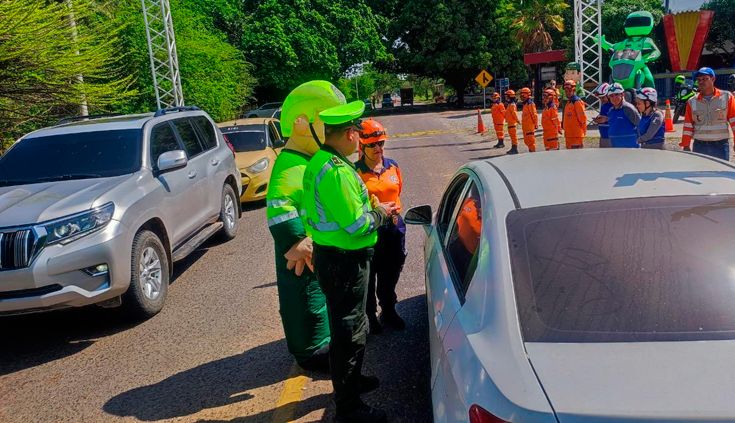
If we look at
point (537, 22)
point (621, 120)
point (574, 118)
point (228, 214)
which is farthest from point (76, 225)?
point (537, 22)

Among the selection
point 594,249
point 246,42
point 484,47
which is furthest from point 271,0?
point 594,249

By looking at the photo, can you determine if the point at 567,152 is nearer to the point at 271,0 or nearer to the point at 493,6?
the point at 271,0

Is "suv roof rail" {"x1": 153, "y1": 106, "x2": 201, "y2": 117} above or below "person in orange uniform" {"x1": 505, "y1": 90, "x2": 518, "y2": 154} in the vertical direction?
above

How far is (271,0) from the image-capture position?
3609 cm

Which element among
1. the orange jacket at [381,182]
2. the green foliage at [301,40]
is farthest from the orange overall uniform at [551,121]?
the green foliage at [301,40]

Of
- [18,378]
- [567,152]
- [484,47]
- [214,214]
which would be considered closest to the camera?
[567,152]

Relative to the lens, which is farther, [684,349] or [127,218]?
[127,218]

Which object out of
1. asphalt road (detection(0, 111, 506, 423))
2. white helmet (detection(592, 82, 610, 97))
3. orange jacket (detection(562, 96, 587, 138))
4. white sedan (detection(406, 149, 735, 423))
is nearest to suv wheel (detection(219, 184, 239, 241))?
asphalt road (detection(0, 111, 506, 423))

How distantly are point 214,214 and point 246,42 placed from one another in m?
30.0

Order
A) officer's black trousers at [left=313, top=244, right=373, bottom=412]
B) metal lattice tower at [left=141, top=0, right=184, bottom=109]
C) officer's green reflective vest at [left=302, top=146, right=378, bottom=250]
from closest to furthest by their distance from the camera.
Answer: officer's green reflective vest at [left=302, top=146, right=378, bottom=250], officer's black trousers at [left=313, top=244, right=373, bottom=412], metal lattice tower at [left=141, top=0, right=184, bottom=109]

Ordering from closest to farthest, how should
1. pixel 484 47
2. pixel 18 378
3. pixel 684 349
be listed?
pixel 684 349 → pixel 18 378 → pixel 484 47

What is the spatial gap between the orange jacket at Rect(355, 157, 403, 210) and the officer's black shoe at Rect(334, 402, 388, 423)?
162 cm

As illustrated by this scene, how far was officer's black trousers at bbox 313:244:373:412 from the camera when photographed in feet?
9.97

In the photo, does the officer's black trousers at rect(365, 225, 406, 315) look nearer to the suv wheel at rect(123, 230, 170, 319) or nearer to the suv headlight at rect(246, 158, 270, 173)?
the suv wheel at rect(123, 230, 170, 319)
